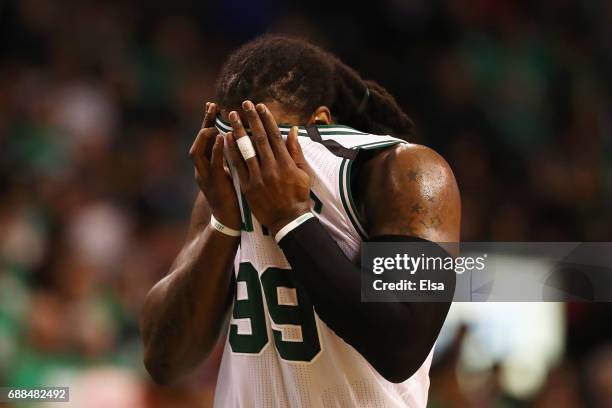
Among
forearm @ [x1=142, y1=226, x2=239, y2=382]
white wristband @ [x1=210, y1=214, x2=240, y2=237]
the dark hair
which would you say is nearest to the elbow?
forearm @ [x1=142, y1=226, x2=239, y2=382]

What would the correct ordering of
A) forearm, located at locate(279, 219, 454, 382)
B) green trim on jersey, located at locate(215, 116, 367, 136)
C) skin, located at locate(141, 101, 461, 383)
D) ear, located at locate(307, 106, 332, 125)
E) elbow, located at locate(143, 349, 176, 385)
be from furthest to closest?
elbow, located at locate(143, 349, 176, 385), ear, located at locate(307, 106, 332, 125), green trim on jersey, located at locate(215, 116, 367, 136), skin, located at locate(141, 101, 461, 383), forearm, located at locate(279, 219, 454, 382)

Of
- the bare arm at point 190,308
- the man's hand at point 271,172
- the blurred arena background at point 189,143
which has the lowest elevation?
the blurred arena background at point 189,143

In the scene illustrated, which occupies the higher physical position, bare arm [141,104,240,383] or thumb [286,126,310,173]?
thumb [286,126,310,173]

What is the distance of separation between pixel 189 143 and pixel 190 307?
413 centimetres

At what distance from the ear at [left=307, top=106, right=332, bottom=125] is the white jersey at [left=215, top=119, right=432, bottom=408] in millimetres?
66

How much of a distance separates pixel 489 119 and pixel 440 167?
5.09 meters

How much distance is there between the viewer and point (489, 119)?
7.22m

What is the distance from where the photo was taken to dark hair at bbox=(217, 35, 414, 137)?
240 centimetres

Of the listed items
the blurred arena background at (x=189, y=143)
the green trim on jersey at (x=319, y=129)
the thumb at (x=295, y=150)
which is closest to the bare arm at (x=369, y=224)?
the thumb at (x=295, y=150)

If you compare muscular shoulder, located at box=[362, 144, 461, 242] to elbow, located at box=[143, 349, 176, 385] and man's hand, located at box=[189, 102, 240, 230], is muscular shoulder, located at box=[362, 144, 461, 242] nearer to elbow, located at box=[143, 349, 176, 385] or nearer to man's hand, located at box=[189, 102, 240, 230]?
man's hand, located at box=[189, 102, 240, 230]

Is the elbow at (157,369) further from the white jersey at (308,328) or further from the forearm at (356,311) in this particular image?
the forearm at (356,311)

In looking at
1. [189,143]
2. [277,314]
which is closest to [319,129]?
[277,314]

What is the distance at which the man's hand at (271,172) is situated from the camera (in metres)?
2.19

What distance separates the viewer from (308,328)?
2301mm
